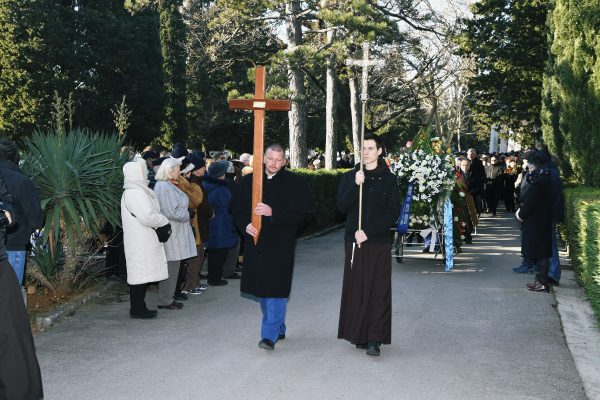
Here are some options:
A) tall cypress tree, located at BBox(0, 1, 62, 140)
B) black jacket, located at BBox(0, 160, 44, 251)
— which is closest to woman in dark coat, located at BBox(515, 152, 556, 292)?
black jacket, located at BBox(0, 160, 44, 251)

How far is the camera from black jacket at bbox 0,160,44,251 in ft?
21.7

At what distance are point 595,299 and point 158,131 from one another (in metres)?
34.1

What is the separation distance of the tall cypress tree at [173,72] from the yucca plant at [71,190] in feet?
108

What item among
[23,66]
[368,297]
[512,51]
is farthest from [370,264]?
[23,66]

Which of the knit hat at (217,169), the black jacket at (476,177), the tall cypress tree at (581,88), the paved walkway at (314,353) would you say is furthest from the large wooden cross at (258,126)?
the black jacket at (476,177)

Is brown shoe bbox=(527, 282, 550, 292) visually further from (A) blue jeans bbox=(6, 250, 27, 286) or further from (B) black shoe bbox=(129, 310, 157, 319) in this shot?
(A) blue jeans bbox=(6, 250, 27, 286)

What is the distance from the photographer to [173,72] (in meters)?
45.1

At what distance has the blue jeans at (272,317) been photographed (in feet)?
23.0

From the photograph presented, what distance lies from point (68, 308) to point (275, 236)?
2932mm

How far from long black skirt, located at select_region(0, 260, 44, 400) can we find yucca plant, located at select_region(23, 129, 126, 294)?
4037 millimetres

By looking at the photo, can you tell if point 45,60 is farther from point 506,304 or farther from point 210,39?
point 506,304

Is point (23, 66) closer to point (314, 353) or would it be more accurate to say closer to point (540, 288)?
point (540, 288)

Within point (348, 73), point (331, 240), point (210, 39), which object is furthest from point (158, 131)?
point (331, 240)

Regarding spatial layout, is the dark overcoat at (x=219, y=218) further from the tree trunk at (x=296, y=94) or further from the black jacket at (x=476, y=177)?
the black jacket at (x=476, y=177)
